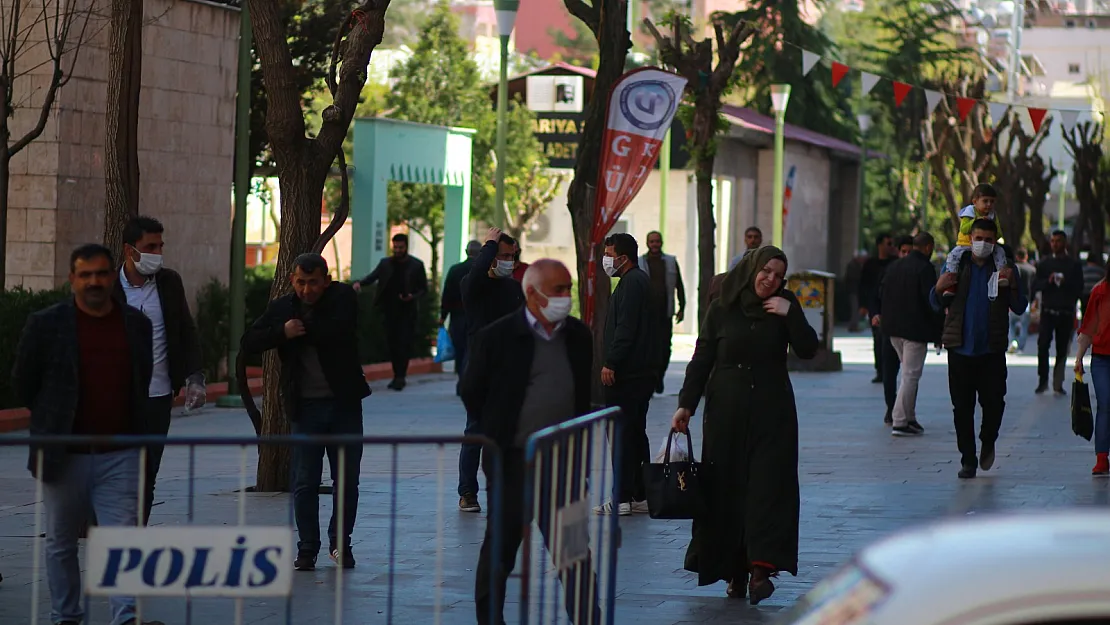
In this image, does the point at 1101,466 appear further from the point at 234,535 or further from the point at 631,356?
the point at 234,535

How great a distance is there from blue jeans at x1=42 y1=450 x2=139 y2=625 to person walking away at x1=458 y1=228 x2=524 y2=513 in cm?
412

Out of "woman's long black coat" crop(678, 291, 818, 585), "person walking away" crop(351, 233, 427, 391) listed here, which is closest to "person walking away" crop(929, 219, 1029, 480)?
"woman's long black coat" crop(678, 291, 818, 585)

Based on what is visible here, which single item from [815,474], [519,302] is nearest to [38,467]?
[519,302]

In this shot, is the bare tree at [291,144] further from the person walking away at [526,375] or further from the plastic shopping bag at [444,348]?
the plastic shopping bag at [444,348]

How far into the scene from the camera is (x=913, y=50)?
61.0m

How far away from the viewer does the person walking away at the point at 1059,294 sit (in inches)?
831

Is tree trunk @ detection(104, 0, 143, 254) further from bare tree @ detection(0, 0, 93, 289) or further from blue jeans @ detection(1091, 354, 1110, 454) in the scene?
blue jeans @ detection(1091, 354, 1110, 454)

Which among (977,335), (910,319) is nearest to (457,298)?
(910,319)

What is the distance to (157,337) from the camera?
8.98 metres

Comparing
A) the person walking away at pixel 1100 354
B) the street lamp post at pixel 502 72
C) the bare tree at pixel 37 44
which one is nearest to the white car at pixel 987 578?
the person walking away at pixel 1100 354

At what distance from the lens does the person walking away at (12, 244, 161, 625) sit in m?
7.25

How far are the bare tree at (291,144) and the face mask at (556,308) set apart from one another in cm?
510

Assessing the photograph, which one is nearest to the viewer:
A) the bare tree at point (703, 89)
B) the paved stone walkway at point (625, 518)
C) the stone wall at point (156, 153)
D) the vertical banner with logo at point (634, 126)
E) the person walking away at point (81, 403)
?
the person walking away at point (81, 403)

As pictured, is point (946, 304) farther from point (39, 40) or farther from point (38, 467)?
point (39, 40)
